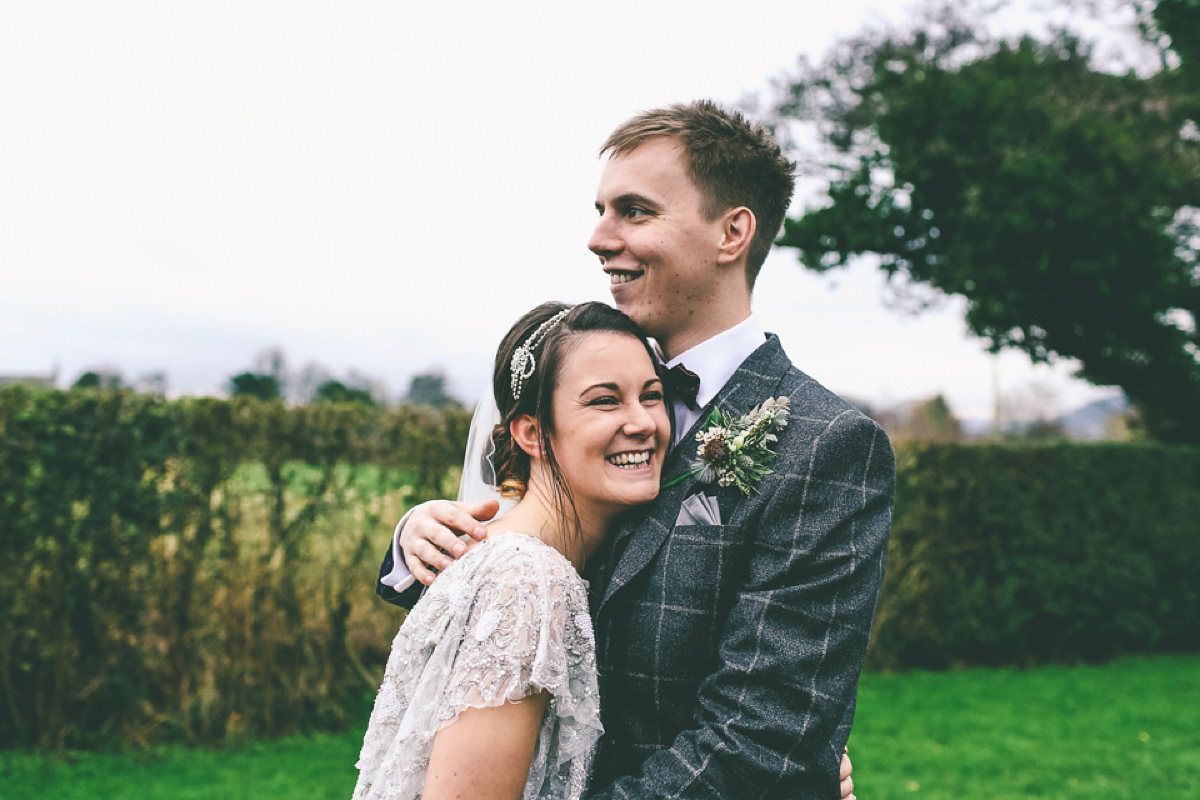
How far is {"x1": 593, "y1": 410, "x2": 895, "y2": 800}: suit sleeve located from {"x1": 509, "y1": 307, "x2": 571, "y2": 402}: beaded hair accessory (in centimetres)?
68

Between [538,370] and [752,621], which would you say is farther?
[538,370]

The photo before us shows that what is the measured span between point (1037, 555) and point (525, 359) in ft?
28.7

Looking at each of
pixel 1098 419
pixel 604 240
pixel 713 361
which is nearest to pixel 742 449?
pixel 713 361

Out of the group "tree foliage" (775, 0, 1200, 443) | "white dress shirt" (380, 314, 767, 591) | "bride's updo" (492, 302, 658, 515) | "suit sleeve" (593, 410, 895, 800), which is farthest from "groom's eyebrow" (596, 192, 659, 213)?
"tree foliage" (775, 0, 1200, 443)

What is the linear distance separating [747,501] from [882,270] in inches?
438

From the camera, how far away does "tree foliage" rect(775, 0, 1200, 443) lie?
9.67 metres

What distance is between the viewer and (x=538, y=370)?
2.26m

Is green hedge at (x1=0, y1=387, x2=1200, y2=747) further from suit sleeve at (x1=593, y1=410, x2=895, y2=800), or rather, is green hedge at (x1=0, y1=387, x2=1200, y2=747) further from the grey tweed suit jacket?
suit sleeve at (x1=593, y1=410, x2=895, y2=800)

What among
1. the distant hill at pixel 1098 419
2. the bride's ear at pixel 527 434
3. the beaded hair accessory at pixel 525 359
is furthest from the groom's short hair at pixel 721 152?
the distant hill at pixel 1098 419

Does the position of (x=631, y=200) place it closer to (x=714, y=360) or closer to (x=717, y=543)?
(x=714, y=360)

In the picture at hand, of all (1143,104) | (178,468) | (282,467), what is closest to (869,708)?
(282,467)

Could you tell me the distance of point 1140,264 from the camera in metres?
10.1

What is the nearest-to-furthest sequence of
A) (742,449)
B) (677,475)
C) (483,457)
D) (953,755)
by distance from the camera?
(742,449), (677,475), (483,457), (953,755)

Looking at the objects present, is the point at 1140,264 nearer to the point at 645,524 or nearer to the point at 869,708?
the point at 869,708
